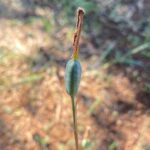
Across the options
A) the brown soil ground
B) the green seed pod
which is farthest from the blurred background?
the green seed pod

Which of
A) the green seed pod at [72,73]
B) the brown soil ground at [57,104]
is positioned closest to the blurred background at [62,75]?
the brown soil ground at [57,104]

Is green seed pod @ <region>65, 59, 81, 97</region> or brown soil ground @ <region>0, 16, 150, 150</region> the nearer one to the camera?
green seed pod @ <region>65, 59, 81, 97</region>

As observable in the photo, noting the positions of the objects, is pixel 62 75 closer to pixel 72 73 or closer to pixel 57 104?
pixel 57 104

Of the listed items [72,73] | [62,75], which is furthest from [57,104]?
[72,73]

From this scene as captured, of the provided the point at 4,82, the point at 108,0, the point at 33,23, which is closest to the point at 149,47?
the point at 108,0

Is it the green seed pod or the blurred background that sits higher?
the green seed pod

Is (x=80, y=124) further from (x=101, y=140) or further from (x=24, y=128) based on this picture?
(x=24, y=128)

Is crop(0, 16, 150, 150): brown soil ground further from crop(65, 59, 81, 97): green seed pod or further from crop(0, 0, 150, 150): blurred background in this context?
crop(65, 59, 81, 97): green seed pod

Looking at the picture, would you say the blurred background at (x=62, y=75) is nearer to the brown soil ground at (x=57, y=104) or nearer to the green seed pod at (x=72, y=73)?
the brown soil ground at (x=57, y=104)
